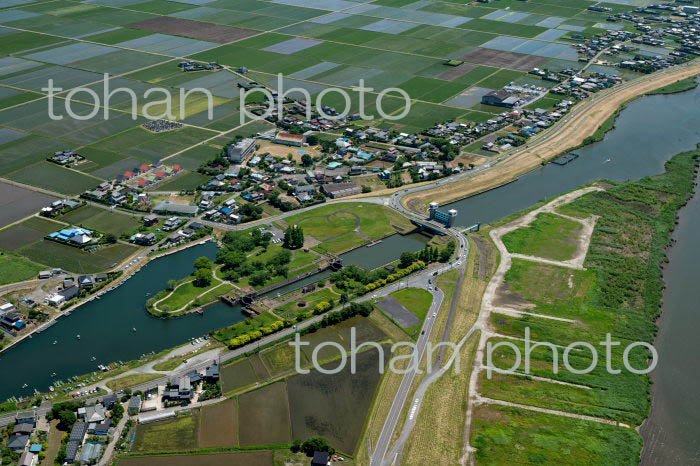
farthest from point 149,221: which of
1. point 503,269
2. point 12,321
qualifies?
point 503,269

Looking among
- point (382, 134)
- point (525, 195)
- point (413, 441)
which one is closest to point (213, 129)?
point (382, 134)

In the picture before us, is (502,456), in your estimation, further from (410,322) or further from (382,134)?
(382,134)

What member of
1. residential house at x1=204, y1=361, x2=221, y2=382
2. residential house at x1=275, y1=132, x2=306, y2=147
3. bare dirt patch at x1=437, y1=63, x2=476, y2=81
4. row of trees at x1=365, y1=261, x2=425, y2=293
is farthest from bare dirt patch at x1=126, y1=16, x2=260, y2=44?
residential house at x1=204, y1=361, x2=221, y2=382

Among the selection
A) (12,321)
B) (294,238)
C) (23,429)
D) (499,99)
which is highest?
(499,99)

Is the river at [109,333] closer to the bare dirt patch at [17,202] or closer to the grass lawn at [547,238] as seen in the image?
the grass lawn at [547,238]

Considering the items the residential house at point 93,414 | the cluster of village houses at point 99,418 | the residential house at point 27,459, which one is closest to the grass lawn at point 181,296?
the cluster of village houses at point 99,418

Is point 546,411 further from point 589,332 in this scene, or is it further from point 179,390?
point 179,390

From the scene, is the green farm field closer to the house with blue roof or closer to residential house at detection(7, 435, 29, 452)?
the house with blue roof

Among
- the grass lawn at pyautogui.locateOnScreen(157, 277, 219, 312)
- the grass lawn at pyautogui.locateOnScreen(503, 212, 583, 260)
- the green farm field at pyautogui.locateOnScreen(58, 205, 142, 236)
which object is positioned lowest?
the grass lawn at pyautogui.locateOnScreen(157, 277, 219, 312)

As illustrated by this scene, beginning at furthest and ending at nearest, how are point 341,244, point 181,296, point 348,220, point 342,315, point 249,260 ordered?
point 348,220 < point 341,244 < point 249,260 < point 181,296 < point 342,315
